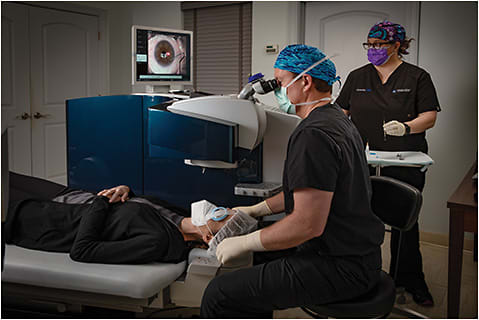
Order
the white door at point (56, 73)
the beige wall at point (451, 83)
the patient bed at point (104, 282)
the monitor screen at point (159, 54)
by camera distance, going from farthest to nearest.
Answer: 1. the white door at point (56, 73)
2. the beige wall at point (451, 83)
3. the monitor screen at point (159, 54)
4. the patient bed at point (104, 282)

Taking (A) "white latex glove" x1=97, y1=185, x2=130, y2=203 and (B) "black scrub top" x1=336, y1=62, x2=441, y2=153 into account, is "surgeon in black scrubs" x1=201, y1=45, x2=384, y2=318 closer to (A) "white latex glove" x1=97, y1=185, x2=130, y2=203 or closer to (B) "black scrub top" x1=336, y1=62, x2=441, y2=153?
(A) "white latex glove" x1=97, y1=185, x2=130, y2=203

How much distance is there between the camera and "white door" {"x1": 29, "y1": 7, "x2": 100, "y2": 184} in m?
4.40

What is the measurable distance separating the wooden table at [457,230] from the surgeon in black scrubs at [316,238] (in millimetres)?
685

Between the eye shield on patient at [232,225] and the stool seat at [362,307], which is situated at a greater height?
the eye shield on patient at [232,225]

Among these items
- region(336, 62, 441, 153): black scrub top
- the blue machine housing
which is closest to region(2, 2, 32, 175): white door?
the blue machine housing

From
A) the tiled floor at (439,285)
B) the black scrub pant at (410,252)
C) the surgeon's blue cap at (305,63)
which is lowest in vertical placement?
the tiled floor at (439,285)

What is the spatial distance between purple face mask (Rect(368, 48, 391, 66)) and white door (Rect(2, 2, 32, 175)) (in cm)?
301

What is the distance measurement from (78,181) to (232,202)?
0.87m

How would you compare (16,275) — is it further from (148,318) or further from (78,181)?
(78,181)

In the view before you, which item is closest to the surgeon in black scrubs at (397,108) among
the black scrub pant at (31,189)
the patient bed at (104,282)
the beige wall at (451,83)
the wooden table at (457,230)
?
the wooden table at (457,230)

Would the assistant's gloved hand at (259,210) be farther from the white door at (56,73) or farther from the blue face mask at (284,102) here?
the white door at (56,73)

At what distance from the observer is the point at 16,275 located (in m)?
1.63

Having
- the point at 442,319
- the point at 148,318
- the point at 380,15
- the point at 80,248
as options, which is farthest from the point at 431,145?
the point at 80,248

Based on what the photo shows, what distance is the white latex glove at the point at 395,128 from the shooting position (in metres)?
2.51
